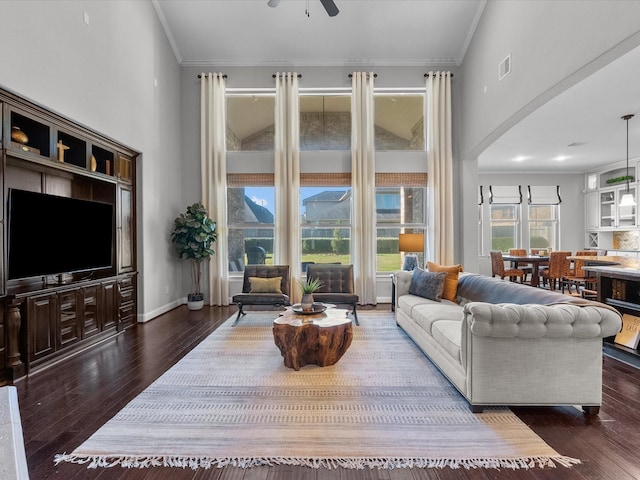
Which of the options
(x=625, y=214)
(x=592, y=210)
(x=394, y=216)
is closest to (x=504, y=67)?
(x=394, y=216)

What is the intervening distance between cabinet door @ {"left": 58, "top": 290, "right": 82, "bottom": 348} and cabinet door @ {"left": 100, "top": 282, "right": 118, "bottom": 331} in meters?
0.43

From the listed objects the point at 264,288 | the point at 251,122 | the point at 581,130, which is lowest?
the point at 264,288

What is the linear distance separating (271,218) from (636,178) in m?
8.48

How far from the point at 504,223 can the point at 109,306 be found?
9.59 metres

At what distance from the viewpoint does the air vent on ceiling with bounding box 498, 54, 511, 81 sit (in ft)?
15.2

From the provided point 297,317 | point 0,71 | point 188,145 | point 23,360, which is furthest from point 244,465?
point 188,145

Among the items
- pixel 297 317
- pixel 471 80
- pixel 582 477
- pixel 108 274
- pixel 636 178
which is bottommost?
pixel 582 477

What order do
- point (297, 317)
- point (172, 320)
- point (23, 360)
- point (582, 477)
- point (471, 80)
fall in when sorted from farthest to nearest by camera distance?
point (471, 80) → point (172, 320) → point (297, 317) → point (23, 360) → point (582, 477)

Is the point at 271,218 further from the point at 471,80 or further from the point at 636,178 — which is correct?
the point at 636,178

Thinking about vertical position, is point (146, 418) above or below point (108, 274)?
below

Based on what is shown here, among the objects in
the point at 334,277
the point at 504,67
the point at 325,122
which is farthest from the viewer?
the point at 325,122

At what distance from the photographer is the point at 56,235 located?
3.59 meters

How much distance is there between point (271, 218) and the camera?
6715mm

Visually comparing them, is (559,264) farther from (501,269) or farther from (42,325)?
(42,325)
